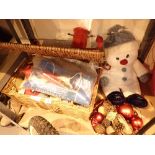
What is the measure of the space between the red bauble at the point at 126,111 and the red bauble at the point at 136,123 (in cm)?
2

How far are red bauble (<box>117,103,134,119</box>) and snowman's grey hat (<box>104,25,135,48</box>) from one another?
0.30m

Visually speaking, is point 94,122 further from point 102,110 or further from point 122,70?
point 122,70

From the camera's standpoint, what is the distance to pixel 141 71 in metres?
1.16

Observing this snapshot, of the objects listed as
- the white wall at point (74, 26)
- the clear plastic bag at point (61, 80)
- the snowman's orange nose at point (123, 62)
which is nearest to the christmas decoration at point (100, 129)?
the clear plastic bag at point (61, 80)

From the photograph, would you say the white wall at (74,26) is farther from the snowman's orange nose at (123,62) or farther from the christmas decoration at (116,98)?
the christmas decoration at (116,98)

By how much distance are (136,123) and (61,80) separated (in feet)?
1.31

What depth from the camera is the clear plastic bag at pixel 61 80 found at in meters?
1.01

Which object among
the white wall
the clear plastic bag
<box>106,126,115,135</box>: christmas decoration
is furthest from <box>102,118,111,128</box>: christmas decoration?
the white wall

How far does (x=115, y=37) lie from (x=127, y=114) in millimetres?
363

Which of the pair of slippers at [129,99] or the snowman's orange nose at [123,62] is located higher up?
the snowman's orange nose at [123,62]

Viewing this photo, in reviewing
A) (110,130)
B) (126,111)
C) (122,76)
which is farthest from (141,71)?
(110,130)

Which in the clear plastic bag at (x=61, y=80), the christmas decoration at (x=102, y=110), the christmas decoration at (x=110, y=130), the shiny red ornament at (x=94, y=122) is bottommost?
the shiny red ornament at (x=94, y=122)
